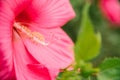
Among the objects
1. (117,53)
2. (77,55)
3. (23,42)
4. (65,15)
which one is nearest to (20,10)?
(23,42)

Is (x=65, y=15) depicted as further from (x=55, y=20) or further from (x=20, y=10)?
(x=20, y=10)

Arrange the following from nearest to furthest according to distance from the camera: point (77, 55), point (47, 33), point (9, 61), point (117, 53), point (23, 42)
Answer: point (9, 61)
point (23, 42)
point (47, 33)
point (77, 55)
point (117, 53)

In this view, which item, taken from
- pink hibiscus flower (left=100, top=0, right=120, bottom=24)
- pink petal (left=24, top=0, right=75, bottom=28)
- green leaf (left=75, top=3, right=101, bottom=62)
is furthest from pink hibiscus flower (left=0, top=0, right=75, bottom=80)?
pink hibiscus flower (left=100, top=0, right=120, bottom=24)

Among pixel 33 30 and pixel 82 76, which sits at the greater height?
pixel 33 30

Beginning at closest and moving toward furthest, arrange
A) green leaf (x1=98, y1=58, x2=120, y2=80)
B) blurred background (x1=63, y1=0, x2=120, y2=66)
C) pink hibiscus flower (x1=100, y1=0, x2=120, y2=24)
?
green leaf (x1=98, y1=58, x2=120, y2=80)
pink hibiscus flower (x1=100, y1=0, x2=120, y2=24)
blurred background (x1=63, y1=0, x2=120, y2=66)

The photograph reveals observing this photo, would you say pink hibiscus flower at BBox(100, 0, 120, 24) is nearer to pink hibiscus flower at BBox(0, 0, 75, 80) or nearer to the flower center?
pink hibiscus flower at BBox(0, 0, 75, 80)

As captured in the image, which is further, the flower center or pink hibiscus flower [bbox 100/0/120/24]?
pink hibiscus flower [bbox 100/0/120/24]

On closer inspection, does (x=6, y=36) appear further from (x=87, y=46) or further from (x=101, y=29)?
(x=101, y=29)

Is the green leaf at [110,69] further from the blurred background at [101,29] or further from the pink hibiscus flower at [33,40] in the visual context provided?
the blurred background at [101,29]
